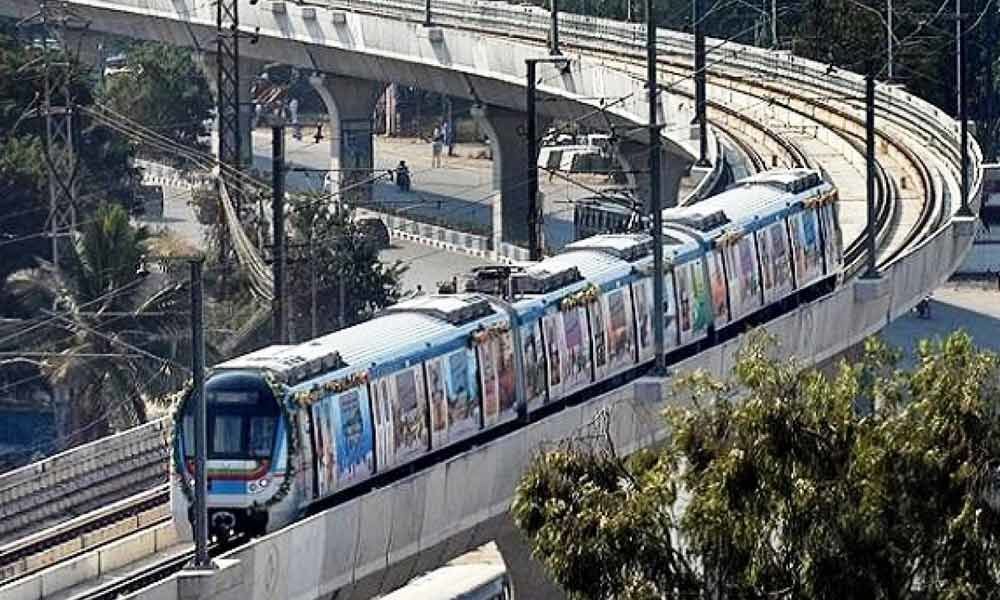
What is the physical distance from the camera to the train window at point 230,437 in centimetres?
4394

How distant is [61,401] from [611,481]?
48632 mm

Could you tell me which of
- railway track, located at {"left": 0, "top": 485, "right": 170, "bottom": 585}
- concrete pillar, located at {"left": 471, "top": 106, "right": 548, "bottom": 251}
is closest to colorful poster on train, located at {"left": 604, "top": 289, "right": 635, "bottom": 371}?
railway track, located at {"left": 0, "top": 485, "right": 170, "bottom": 585}

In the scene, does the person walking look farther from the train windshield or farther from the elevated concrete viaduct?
the train windshield

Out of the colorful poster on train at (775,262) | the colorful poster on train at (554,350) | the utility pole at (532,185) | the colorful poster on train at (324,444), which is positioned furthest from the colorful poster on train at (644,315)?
the colorful poster on train at (324,444)

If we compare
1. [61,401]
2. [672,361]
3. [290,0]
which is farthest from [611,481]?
[290,0]

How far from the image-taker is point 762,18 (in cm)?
14212

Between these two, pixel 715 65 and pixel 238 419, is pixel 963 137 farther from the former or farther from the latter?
pixel 238 419

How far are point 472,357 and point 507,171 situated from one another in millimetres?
63642

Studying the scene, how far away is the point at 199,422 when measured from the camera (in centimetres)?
4103

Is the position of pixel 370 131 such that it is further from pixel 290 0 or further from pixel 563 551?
pixel 563 551

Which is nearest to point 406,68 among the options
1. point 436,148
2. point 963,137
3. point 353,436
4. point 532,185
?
point 963,137

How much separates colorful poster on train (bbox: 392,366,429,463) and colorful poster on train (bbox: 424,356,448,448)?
269 millimetres

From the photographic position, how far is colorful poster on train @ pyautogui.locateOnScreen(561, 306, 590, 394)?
176ft

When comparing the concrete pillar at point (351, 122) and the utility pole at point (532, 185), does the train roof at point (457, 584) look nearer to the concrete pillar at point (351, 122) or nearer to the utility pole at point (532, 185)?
the utility pole at point (532, 185)
